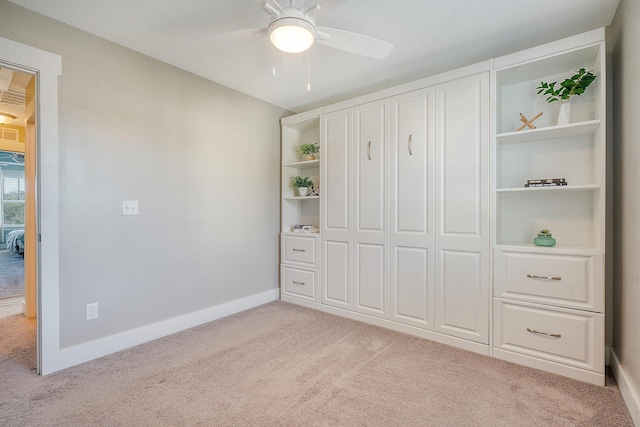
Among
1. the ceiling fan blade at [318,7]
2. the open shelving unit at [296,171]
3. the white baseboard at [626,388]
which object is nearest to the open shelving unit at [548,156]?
the white baseboard at [626,388]

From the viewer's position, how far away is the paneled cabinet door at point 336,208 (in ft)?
10.4

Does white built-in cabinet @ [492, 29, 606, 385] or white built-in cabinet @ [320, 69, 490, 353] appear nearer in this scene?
white built-in cabinet @ [492, 29, 606, 385]

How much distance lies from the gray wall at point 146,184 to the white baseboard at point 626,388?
10.1 feet

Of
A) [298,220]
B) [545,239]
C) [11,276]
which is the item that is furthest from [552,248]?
[11,276]

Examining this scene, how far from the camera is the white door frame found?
6.68 feet

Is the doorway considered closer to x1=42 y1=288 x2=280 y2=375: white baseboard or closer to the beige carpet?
x1=42 y1=288 x2=280 y2=375: white baseboard

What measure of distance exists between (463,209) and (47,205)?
3037 mm

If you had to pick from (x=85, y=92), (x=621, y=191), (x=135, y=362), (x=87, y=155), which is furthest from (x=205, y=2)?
(x=621, y=191)

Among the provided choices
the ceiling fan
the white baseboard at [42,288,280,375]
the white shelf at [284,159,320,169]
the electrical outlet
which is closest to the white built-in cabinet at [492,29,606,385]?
the ceiling fan

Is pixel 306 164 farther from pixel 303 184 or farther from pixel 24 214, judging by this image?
pixel 24 214

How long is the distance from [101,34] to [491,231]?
10.8 ft

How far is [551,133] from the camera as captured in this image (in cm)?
225

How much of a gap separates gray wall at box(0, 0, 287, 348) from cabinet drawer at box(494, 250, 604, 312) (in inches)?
98.3

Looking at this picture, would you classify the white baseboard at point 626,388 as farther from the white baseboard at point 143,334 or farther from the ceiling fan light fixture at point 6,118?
the ceiling fan light fixture at point 6,118
